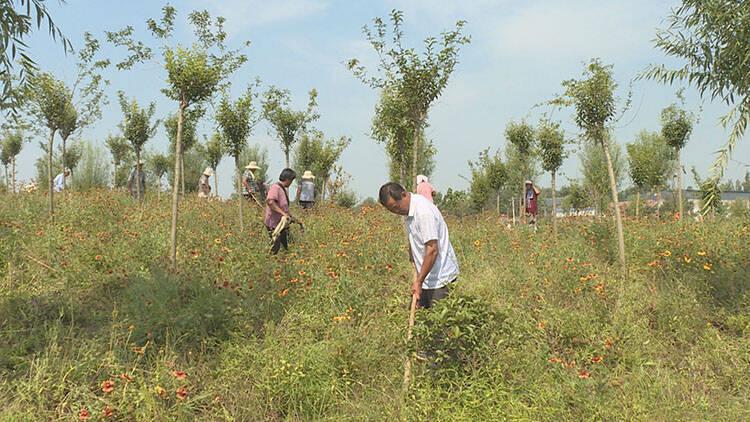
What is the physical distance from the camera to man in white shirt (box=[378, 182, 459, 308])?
392 cm

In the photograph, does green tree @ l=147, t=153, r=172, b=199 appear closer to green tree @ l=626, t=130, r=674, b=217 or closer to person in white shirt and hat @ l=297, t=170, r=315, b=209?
person in white shirt and hat @ l=297, t=170, r=315, b=209

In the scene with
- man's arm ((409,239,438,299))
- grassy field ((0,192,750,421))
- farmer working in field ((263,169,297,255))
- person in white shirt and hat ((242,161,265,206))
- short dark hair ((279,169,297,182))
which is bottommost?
grassy field ((0,192,750,421))

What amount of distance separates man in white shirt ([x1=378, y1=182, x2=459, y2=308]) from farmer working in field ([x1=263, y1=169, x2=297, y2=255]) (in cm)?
342

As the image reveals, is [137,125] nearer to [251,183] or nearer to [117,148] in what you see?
[251,183]

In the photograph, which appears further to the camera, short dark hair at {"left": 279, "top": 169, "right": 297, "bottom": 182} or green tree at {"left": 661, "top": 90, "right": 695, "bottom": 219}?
green tree at {"left": 661, "top": 90, "right": 695, "bottom": 219}

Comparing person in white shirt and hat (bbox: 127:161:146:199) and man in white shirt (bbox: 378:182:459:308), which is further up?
person in white shirt and hat (bbox: 127:161:146:199)

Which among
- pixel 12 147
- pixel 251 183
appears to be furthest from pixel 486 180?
pixel 12 147

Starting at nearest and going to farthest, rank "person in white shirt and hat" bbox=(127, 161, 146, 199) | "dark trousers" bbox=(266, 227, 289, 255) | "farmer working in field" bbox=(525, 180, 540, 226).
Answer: "dark trousers" bbox=(266, 227, 289, 255) < "person in white shirt and hat" bbox=(127, 161, 146, 199) < "farmer working in field" bbox=(525, 180, 540, 226)

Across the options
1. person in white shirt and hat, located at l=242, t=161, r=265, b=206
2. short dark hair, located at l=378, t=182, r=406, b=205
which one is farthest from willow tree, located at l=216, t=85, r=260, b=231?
short dark hair, located at l=378, t=182, r=406, b=205

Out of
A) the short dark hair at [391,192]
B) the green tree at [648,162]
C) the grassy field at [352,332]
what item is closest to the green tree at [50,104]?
the grassy field at [352,332]

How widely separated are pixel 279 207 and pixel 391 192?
365cm

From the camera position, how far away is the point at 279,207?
24.1ft

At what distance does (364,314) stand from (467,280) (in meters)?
2.14

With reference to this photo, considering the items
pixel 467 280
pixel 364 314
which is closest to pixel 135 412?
pixel 364 314
